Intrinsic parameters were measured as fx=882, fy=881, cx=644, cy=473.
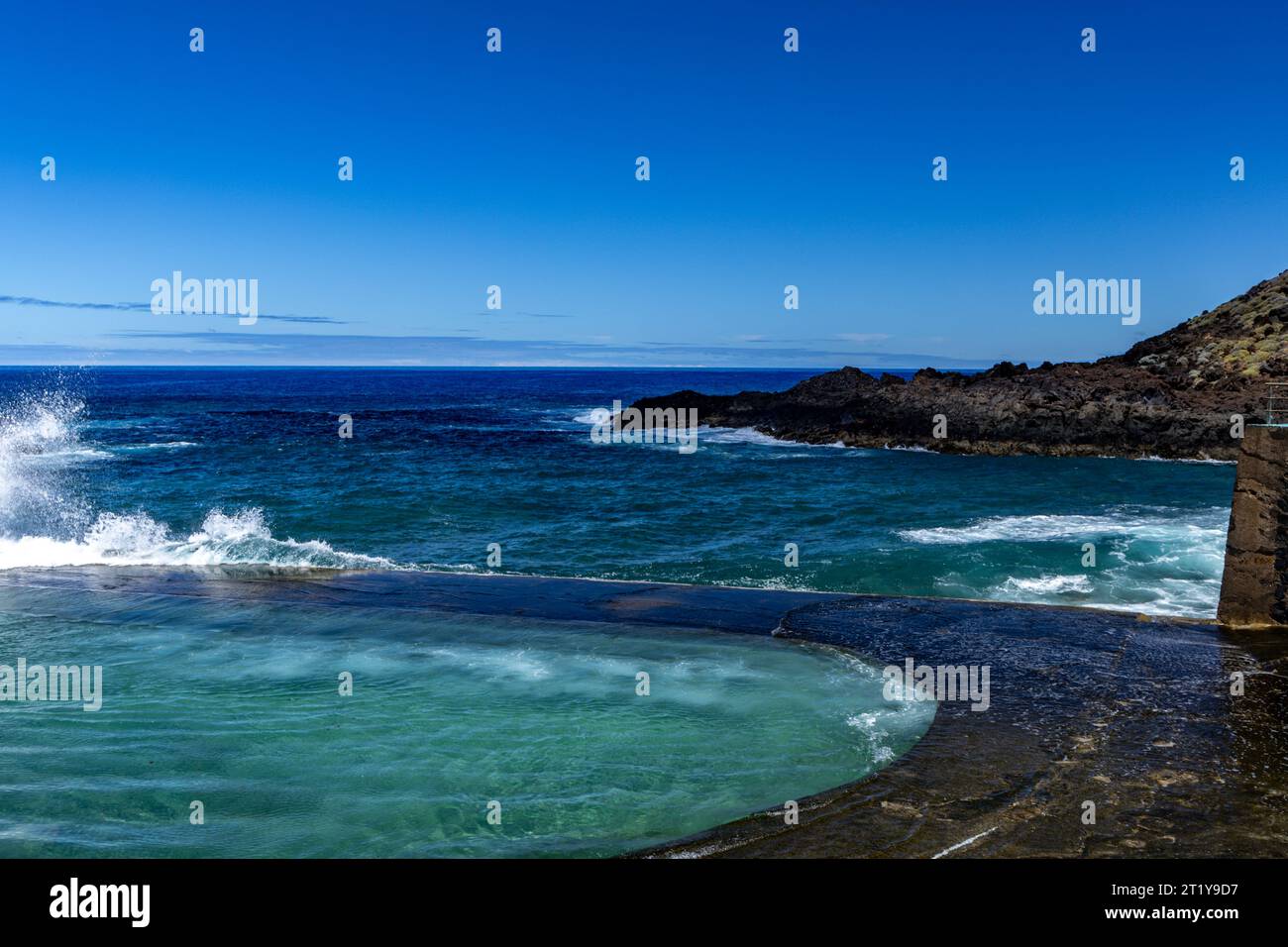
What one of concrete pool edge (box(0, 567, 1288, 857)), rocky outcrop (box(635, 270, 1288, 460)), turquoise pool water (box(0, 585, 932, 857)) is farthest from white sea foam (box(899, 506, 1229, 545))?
rocky outcrop (box(635, 270, 1288, 460))

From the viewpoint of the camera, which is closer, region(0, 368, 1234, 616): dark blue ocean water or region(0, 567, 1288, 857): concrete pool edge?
region(0, 567, 1288, 857): concrete pool edge

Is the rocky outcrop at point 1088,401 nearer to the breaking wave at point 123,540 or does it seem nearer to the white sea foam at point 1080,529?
the white sea foam at point 1080,529

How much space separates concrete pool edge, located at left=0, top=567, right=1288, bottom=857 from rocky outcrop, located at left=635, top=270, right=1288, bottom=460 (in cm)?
3166

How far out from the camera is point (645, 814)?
8.67 metres

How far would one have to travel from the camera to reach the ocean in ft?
29.2

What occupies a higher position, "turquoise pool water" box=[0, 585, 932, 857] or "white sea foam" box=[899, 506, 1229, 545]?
"white sea foam" box=[899, 506, 1229, 545]

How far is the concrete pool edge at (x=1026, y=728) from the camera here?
7734 mm

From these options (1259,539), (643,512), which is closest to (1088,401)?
(643,512)

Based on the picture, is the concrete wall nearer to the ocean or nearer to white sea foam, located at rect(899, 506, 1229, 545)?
the ocean

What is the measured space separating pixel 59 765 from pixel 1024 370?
54995mm

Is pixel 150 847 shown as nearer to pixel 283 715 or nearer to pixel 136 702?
pixel 283 715

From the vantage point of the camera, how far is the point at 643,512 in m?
29.1

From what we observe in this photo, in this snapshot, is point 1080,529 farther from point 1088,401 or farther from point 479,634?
point 1088,401
